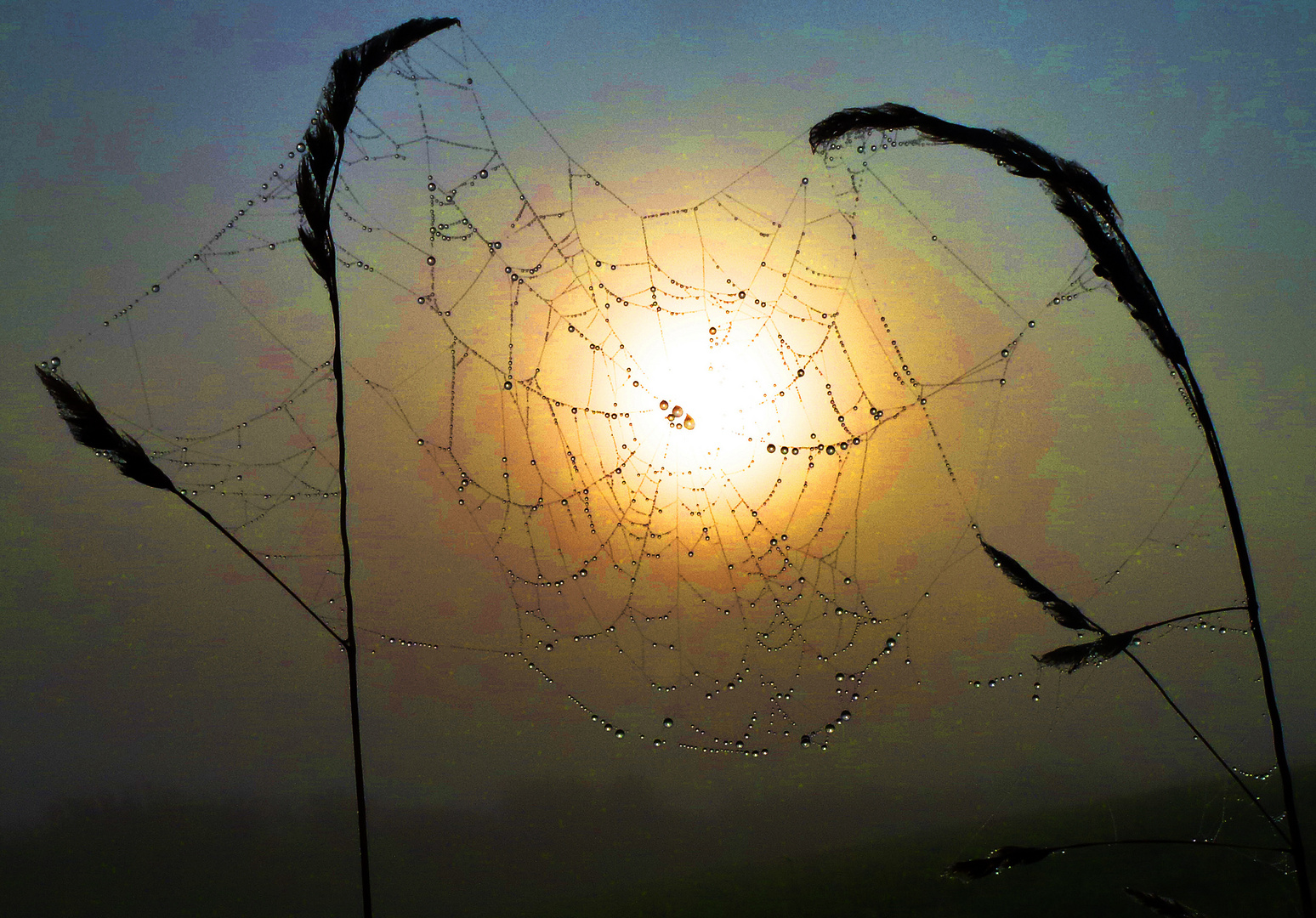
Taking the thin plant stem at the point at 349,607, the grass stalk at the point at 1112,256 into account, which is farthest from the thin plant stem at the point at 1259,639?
the thin plant stem at the point at 349,607

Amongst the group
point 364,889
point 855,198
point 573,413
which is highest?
point 855,198

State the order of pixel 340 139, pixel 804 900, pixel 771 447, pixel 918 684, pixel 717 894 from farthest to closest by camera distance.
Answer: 1. pixel 717 894
2. pixel 804 900
3. pixel 771 447
4. pixel 918 684
5. pixel 340 139

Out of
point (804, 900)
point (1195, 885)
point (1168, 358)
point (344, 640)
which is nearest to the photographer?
point (1168, 358)

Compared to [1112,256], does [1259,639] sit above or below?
below

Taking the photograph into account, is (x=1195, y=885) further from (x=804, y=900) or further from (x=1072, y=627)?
(x=1072, y=627)

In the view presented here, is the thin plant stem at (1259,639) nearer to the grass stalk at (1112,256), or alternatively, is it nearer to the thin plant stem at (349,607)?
the grass stalk at (1112,256)

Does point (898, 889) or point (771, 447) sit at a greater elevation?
point (771, 447)

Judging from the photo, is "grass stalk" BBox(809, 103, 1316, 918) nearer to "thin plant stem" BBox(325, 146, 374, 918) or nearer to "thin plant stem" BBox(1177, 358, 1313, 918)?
"thin plant stem" BBox(1177, 358, 1313, 918)

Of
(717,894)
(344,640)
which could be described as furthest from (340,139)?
(717,894)

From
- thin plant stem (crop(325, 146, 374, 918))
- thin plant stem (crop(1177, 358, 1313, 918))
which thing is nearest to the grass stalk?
thin plant stem (crop(1177, 358, 1313, 918))

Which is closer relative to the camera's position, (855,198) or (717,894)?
(855,198)
